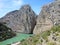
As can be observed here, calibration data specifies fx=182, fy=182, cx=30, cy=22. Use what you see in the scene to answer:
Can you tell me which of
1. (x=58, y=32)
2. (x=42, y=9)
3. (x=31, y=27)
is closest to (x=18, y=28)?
(x=31, y=27)

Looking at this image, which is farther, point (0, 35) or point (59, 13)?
point (0, 35)

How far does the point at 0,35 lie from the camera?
178 feet

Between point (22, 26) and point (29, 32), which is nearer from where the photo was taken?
point (29, 32)

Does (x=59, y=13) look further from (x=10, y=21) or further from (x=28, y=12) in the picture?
(x=10, y=21)

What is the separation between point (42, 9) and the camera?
6334cm

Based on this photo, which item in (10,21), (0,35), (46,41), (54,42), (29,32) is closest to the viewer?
(54,42)

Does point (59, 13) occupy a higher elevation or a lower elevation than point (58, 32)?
higher

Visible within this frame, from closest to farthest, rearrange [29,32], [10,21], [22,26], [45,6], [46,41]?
[46,41] < [45,6] < [29,32] < [22,26] < [10,21]

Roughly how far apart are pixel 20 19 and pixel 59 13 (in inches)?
2105

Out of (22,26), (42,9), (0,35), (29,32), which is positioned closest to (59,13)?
(0,35)

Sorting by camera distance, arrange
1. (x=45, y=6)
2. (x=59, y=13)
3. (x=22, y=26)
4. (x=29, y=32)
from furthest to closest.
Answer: (x=22, y=26) < (x=29, y=32) < (x=45, y=6) < (x=59, y=13)

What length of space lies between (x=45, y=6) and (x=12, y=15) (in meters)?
37.6

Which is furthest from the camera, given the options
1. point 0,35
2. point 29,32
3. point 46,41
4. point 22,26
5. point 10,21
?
point 10,21

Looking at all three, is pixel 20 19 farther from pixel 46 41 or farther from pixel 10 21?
pixel 46 41
